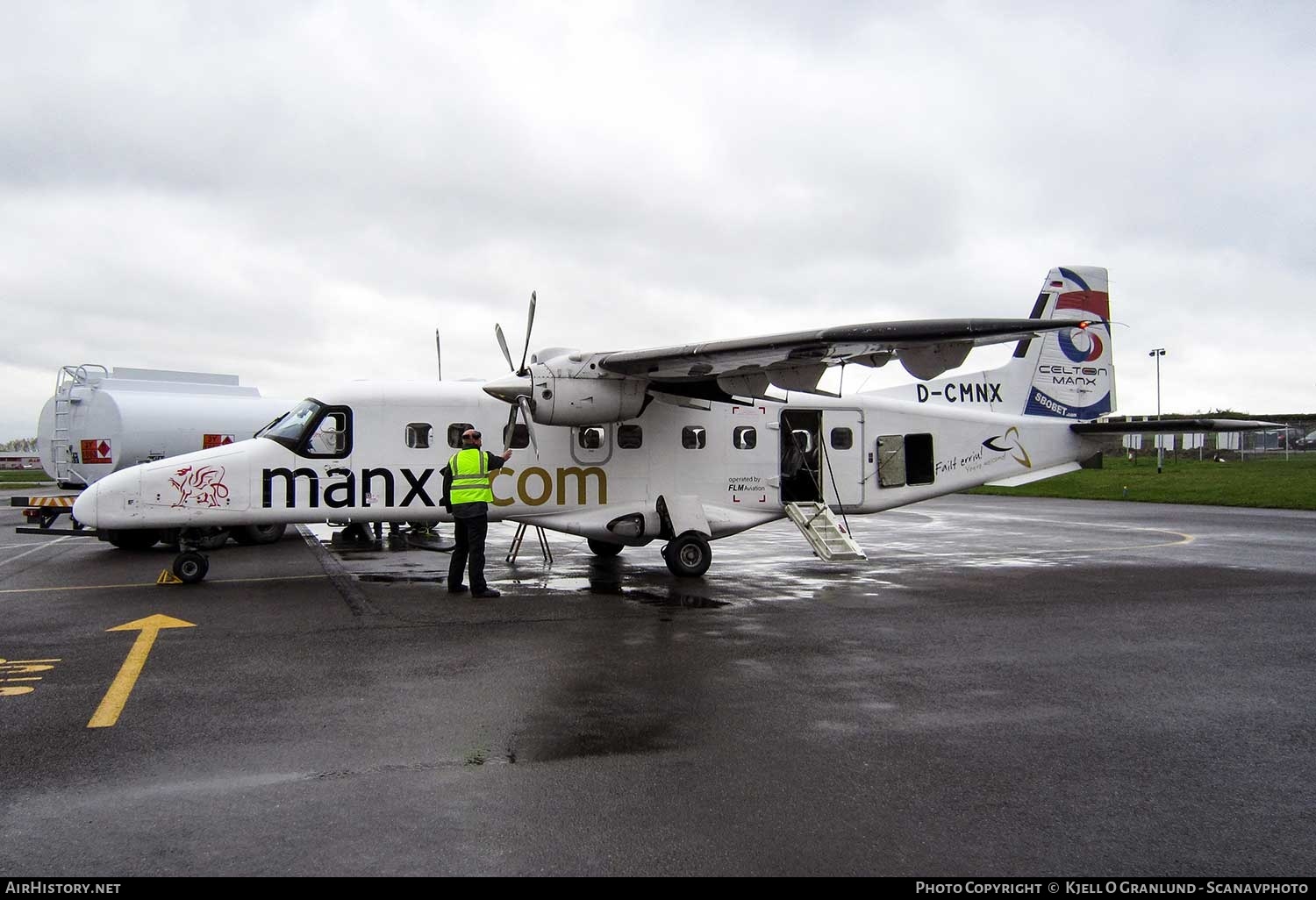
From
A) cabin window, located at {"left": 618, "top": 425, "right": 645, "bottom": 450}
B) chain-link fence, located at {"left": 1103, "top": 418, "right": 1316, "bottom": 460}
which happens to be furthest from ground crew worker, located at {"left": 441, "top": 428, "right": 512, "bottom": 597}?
chain-link fence, located at {"left": 1103, "top": 418, "right": 1316, "bottom": 460}

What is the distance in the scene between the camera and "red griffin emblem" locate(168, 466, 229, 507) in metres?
11.7

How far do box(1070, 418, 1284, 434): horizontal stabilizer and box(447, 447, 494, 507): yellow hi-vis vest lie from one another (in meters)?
10.8

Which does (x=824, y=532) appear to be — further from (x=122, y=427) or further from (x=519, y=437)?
(x=122, y=427)

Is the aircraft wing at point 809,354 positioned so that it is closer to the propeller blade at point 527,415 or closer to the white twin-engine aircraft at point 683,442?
the white twin-engine aircraft at point 683,442

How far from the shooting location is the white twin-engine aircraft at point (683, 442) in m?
11.6

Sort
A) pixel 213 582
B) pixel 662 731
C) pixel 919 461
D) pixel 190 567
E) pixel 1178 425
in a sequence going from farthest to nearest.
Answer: pixel 919 461 → pixel 1178 425 → pixel 213 582 → pixel 190 567 → pixel 662 731

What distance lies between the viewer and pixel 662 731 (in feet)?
18.4

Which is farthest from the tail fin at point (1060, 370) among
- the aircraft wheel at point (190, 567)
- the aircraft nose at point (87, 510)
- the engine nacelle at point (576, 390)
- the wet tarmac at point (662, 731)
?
the aircraft nose at point (87, 510)

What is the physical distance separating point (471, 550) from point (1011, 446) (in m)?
9.82

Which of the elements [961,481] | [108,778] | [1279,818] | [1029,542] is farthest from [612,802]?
[1029,542]

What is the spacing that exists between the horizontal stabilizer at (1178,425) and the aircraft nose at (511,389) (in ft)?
33.0

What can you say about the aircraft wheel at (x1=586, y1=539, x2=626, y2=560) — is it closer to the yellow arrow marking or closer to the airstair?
the airstair

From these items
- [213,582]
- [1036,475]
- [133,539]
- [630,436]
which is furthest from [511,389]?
[133,539]

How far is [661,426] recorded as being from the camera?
13727 mm
